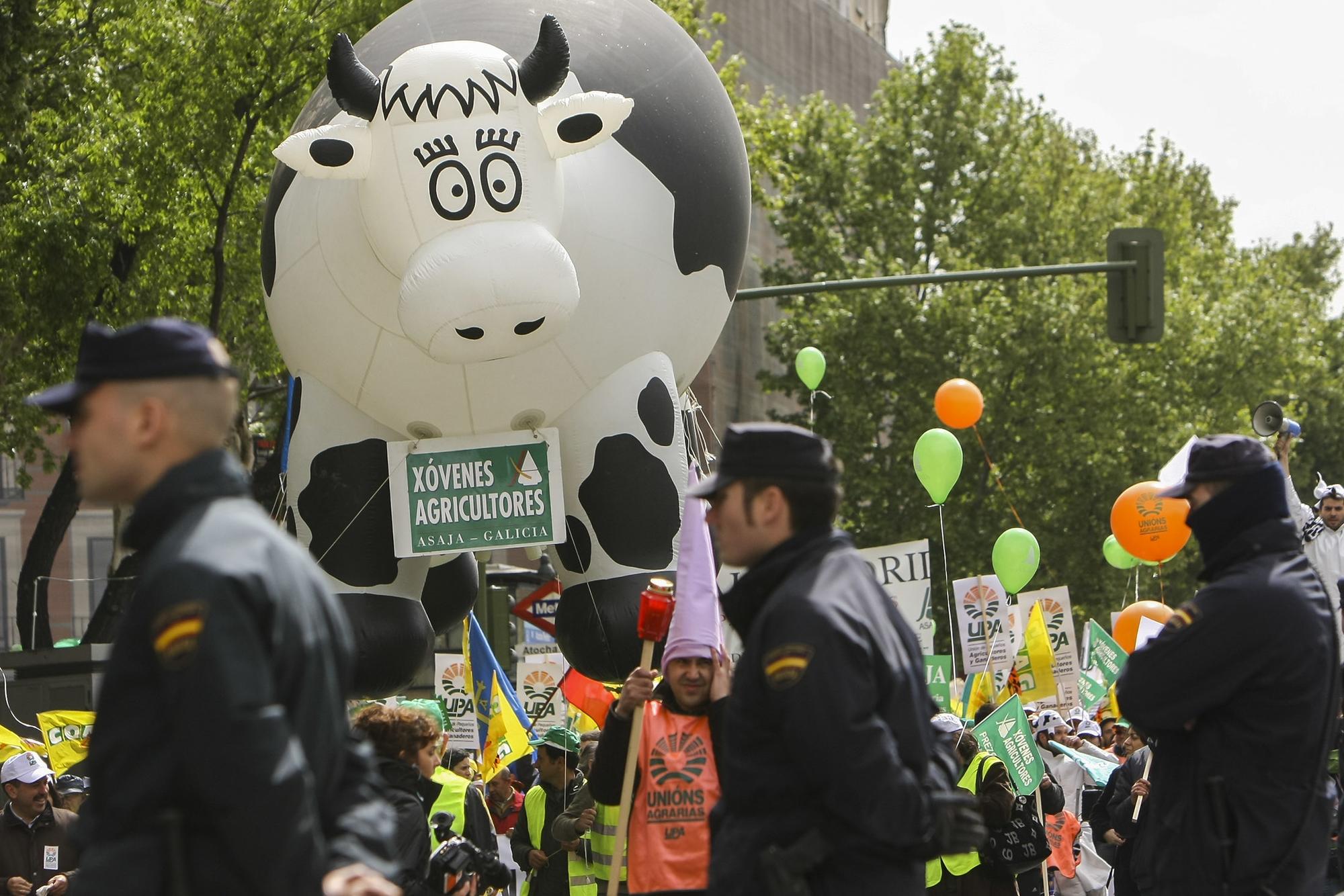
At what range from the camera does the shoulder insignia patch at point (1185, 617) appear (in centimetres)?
494

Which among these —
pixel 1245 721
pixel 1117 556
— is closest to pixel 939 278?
pixel 1117 556

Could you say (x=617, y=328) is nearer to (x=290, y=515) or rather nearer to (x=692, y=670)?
(x=290, y=515)

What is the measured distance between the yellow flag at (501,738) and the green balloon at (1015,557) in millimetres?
7857

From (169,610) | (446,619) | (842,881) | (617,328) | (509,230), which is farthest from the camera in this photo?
(446,619)

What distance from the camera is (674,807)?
6844mm

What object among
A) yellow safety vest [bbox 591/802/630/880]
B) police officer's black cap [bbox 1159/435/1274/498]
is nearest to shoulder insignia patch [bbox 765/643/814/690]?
police officer's black cap [bbox 1159/435/1274/498]

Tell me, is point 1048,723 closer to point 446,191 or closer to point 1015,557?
point 1015,557

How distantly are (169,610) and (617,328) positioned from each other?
6.79m

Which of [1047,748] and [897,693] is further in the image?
[1047,748]

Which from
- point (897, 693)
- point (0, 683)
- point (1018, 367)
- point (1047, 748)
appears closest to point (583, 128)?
point (897, 693)

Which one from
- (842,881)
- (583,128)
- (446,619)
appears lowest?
(842,881)

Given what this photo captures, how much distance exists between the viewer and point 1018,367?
109 ft

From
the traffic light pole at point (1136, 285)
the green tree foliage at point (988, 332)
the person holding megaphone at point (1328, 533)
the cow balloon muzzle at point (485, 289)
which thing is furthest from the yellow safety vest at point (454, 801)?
the green tree foliage at point (988, 332)

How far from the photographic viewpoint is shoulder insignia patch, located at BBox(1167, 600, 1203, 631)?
4.94m
